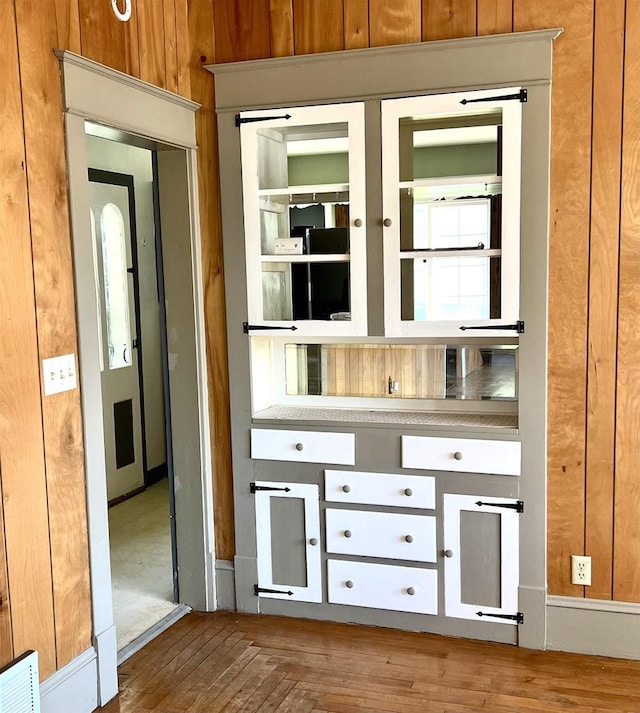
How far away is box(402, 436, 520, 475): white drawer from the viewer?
10.2ft

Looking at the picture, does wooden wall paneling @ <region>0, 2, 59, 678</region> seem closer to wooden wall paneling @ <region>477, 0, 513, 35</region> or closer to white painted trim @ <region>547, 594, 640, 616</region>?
wooden wall paneling @ <region>477, 0, 513, 35</region>

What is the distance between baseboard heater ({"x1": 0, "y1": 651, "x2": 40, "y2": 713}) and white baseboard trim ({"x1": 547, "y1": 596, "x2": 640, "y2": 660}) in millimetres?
1959

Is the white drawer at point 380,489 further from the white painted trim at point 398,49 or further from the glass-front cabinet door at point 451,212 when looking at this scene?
the white painted trim at point 398,49

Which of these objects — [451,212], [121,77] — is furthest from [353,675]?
[121,77]

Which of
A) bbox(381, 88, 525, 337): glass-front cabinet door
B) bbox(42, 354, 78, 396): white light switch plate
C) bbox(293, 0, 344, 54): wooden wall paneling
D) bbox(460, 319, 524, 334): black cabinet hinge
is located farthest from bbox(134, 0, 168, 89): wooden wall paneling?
bbox(460, 319, 524, 334): black cabinet hinge

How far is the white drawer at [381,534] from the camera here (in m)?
3.22

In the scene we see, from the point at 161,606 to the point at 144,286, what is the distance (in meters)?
2.52

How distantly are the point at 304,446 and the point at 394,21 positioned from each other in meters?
1.81

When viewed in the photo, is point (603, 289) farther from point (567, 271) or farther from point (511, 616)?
point (511, 616)

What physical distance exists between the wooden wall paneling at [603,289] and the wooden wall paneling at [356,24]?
896 mm

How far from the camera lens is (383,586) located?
10.8 ft

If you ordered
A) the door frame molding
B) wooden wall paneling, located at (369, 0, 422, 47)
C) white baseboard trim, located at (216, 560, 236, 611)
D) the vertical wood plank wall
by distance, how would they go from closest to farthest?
the vertical wood plank wall → the door frame molding → wooden wall paneling, located at (369, 0, 422, 47) → white baseboard trim, located at (216, 560, 236, 611)

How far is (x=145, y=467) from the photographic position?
5492 millimetres

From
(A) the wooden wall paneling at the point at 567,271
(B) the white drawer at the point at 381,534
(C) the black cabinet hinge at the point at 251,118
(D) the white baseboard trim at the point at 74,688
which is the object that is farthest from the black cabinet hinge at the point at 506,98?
(D) the white baseboard trim at the point at 74,688
